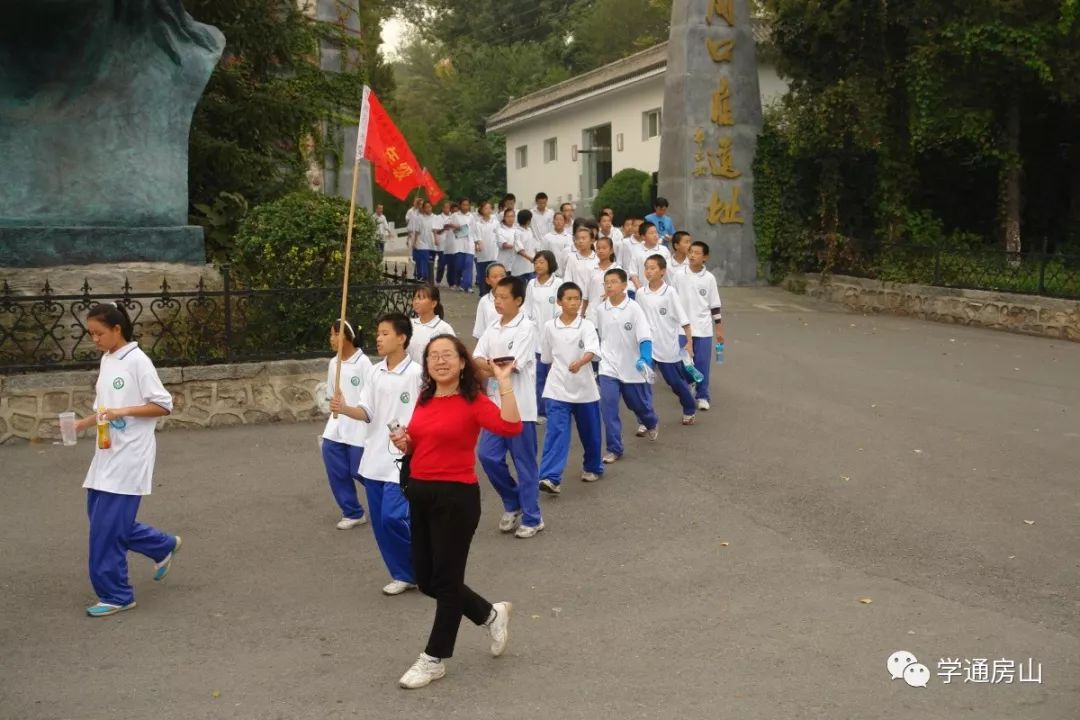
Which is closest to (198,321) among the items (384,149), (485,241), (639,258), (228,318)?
(228,318)

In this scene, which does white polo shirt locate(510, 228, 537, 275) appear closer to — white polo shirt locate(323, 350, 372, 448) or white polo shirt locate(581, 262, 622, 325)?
white polo shirt locate(581, 262, 622, 325)

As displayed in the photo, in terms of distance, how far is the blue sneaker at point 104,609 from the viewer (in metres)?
6.48

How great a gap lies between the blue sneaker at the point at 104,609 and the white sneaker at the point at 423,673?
1.91 metres

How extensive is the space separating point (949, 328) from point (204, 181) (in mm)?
10619

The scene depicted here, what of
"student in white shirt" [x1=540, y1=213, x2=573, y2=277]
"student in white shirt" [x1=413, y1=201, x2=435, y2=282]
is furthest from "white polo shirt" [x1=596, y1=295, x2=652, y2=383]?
"student in white shirt" [x1=413, y1=201, x2=435, y2=282]

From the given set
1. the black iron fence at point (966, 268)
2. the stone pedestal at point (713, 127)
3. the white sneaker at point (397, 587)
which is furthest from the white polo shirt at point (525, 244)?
the white sneaker at point (397, 587)

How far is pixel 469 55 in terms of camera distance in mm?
54219

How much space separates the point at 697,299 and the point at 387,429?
587cm

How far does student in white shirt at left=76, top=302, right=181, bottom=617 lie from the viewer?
6.48 m

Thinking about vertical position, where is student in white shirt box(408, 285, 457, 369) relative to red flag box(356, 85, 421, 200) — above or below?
below

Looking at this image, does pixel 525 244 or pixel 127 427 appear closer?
pixel 127 427

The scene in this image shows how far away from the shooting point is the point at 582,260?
13.1 metres

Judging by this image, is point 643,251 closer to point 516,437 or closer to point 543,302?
point 543,302

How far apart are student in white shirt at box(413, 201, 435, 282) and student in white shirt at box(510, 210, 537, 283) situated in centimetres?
340
